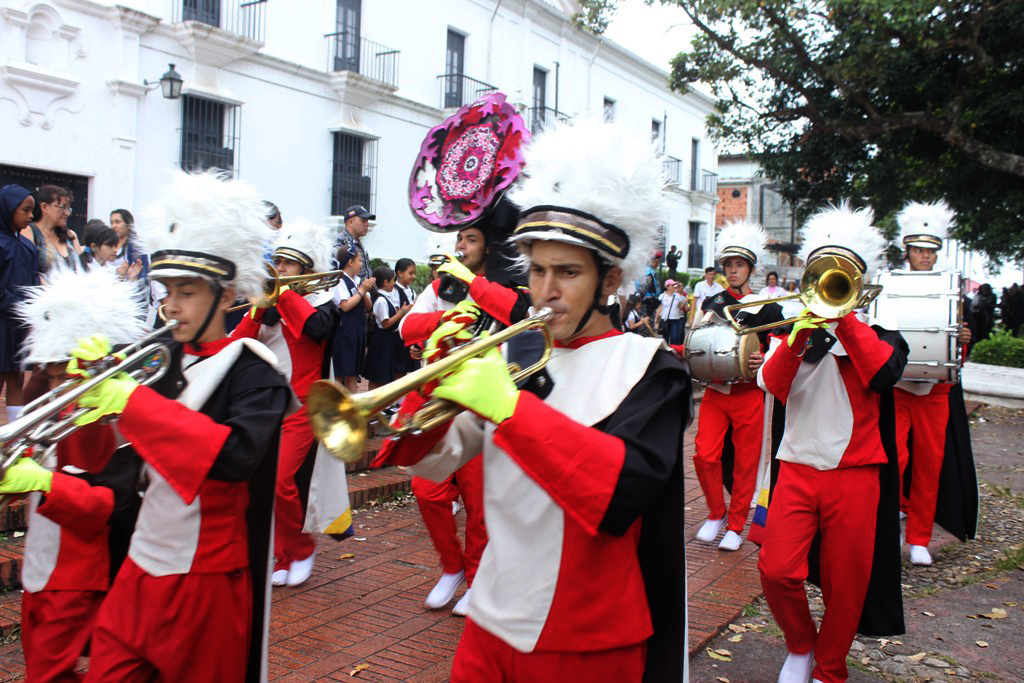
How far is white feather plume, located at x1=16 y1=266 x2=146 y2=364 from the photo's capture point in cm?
331

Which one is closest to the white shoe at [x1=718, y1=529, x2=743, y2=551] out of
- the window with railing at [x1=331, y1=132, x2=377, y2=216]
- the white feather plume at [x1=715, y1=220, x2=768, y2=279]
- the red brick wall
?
the white feather plume at [x1=715, y1=220, x2=768, y2=279]

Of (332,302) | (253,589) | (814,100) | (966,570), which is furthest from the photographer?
(814,100)

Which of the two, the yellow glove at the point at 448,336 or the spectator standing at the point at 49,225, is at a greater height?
the spectator standing at the point at 49,225

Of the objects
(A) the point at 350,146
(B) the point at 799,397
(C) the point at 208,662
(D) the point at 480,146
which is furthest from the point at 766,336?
(A) the point at 350,146

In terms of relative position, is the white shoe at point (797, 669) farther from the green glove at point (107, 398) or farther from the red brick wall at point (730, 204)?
the red brick wall at point (730, 204)

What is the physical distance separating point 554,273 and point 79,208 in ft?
46.3

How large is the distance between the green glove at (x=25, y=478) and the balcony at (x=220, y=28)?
14.5m

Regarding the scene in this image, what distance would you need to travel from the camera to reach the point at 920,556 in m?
6.48

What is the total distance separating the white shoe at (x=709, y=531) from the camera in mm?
6875

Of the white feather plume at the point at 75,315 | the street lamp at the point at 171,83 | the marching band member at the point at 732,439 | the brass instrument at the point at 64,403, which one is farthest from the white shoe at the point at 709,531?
the street lamp at the point at 171,83

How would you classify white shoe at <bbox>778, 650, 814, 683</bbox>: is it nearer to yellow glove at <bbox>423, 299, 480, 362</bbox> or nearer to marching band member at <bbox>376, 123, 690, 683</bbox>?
marching band member at <bbox>376, 123, 690, 683</bbox>

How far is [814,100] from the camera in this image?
16.6m

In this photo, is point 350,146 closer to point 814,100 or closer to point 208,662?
point 814,100

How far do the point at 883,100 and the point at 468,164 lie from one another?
1356cm
